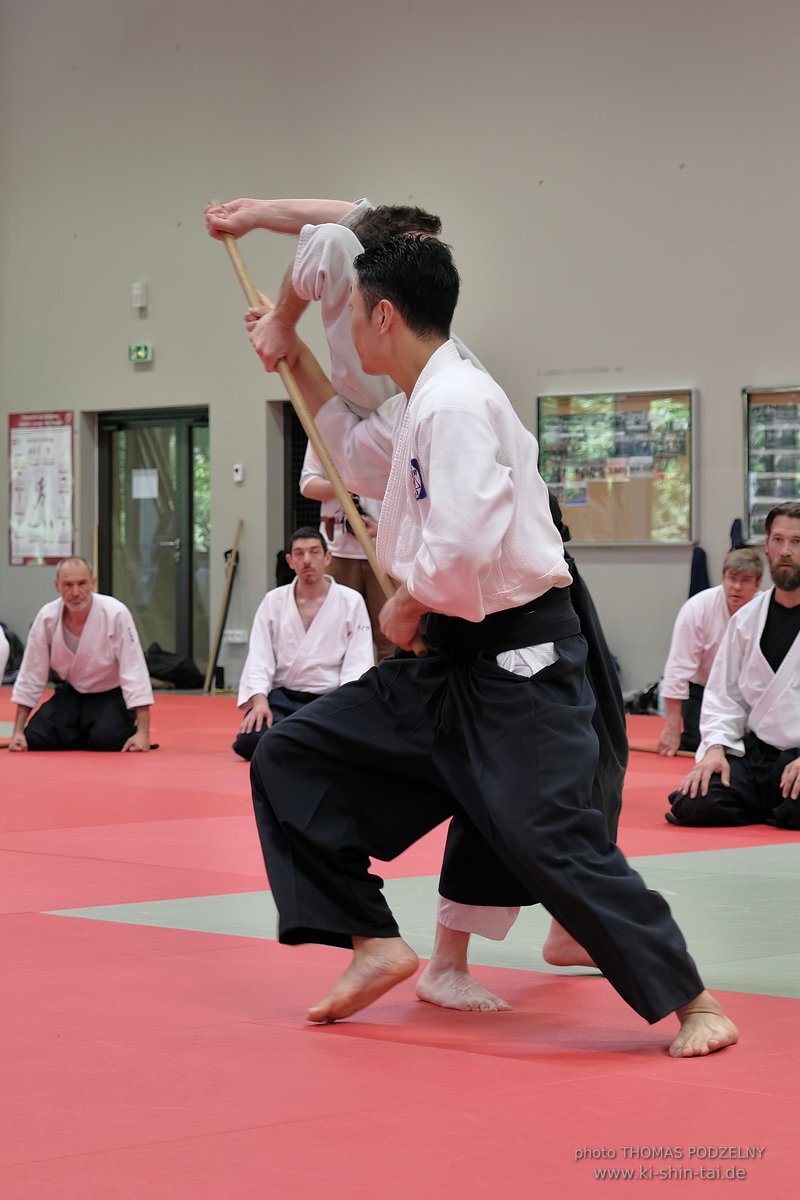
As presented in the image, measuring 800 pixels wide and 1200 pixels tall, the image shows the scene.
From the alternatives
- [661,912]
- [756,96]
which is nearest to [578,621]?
[661,912]

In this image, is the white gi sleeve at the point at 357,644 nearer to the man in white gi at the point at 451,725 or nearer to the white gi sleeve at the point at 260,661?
the white gi sleeve at the point at 260,661

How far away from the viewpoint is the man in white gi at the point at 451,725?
96.7 inches

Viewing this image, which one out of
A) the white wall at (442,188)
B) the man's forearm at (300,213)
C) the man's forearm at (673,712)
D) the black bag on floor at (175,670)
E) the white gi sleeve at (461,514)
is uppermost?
the white wall at (442,188)

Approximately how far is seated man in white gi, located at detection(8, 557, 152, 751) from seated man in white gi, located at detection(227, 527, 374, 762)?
27.0 inches

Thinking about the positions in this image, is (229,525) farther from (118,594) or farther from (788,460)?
(788,460)

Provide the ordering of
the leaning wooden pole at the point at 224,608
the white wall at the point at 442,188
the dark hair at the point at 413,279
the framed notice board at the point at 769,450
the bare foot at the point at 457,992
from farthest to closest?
the leaning wooden pole at the point at 224,608 < the white wall at the point at 442,188 < the framed notice board at the point at 769,450 < the bare foot at the point at 457,992 < the dark hair at the point at 413,279

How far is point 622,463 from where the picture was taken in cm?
1063

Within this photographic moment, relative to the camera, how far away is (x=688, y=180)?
10336mm

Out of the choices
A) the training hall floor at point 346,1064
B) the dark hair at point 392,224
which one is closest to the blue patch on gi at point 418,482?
the dark hair at point 392,224

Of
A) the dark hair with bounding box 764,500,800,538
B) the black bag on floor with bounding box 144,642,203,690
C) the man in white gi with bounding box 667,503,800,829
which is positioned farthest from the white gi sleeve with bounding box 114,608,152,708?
Answer: the black bag on floor with bounding box 144,642,203,690

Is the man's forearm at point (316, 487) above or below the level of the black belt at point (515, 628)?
above

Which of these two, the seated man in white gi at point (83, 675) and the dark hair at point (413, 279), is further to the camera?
the seated man in white gi at point (83, 675)

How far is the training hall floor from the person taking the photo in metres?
1.91

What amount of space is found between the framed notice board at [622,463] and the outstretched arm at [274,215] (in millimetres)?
7153
